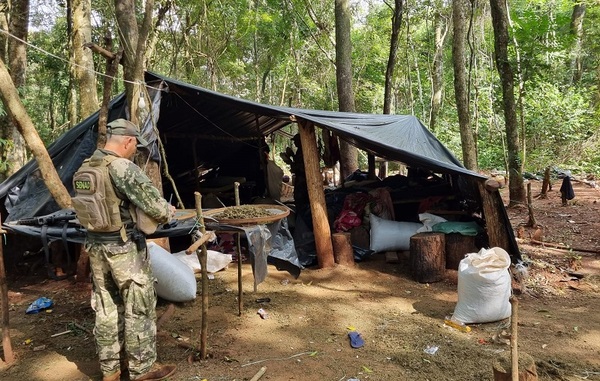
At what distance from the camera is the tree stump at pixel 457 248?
4789 millimetres

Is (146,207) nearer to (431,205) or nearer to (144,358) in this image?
(144,358)

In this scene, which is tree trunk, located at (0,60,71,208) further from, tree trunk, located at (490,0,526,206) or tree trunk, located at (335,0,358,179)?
tree trunk, located at (490,0,526,206)

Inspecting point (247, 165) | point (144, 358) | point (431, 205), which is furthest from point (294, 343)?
point (247, 165)

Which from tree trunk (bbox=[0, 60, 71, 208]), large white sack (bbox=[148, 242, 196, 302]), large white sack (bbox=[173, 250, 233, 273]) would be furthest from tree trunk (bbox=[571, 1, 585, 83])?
tree trunk (bbox=[0, 60, 71, 208])

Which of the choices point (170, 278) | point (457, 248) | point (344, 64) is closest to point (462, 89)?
point (344, 64)

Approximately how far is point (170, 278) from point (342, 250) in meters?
2.20

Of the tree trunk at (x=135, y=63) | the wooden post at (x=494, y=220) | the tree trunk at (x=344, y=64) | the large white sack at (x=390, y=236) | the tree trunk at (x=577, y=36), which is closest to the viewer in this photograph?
the tree trunk at (x=135, y=63)

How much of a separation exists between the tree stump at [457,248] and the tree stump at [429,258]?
18cm

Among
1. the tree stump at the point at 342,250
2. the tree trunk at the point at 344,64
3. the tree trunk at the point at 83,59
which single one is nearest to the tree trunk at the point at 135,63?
the tree trunk at the point at 83,59

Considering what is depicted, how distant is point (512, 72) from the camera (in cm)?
712

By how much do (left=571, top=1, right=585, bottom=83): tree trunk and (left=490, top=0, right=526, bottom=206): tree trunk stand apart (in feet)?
16.7

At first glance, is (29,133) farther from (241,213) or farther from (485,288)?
(485,288)

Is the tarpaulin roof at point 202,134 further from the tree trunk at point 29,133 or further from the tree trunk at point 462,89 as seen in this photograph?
the tree trunk at point 462,89

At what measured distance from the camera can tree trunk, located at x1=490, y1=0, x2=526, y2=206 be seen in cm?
693
